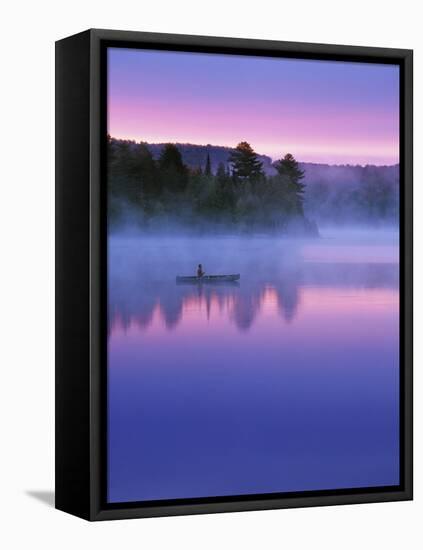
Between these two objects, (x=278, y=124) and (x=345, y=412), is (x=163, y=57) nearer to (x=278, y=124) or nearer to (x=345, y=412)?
(x=278, y=124)

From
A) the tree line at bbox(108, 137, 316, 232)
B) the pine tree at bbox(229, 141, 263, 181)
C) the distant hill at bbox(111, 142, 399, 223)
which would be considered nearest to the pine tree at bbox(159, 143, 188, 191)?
the tree line at bbox(108, 137, 316, 232)

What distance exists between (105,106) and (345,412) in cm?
256

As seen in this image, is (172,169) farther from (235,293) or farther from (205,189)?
(235,293)

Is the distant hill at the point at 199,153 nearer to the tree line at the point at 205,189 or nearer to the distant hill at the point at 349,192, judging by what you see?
the tree line at the point at 205,189

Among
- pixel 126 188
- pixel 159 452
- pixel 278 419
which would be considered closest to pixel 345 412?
pixel 278 419

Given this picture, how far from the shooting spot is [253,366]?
11328mm

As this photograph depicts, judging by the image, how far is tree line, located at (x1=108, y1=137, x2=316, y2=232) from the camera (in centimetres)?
1101

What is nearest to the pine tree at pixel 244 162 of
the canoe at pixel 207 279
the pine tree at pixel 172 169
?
the pine tree at pixel 172 169

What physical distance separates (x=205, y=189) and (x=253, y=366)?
117 cm

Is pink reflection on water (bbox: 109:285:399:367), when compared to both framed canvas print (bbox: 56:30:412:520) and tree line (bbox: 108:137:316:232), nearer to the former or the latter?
framed canvas print (bbox: 56:30:412:520)

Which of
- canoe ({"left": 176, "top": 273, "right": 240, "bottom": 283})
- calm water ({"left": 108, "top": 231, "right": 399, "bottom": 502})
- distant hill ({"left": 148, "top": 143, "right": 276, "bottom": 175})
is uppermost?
distant hill ({"left": 148, "top": 143, "right": 276, "bottom": 175})

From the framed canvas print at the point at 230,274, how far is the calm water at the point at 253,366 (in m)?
0.01

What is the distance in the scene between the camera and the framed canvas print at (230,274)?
10.9 meters

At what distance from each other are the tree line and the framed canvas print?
0.04ft
